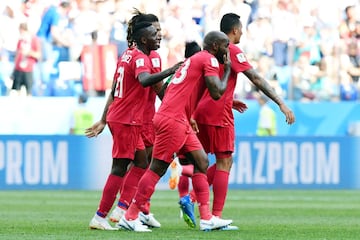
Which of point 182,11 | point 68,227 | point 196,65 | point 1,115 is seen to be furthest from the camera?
point 182,11

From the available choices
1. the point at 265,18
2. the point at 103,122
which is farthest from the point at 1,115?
the point at 103,122

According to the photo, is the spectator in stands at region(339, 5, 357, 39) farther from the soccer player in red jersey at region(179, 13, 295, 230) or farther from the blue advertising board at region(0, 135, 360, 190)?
the soccer player in red jersey at region(179, 13, 295, 230)

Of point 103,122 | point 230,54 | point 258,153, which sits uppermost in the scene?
point 230,54

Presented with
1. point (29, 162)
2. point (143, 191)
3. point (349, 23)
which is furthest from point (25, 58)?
point (143, 191)

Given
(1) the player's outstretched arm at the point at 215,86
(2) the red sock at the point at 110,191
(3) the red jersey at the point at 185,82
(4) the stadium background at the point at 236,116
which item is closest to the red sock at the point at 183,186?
(2) the red sock at the point at 110,191

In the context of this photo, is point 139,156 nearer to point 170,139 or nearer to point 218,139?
point 218,139

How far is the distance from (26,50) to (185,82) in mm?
11602

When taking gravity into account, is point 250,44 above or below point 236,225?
above

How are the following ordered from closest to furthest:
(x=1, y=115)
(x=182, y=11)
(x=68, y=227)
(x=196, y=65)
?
(x=196, y=65), (x=68, y=227), (x=1, y=115), (x=182, y=11)

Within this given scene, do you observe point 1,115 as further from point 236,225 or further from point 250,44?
point 236,225

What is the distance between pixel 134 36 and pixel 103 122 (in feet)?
3.67

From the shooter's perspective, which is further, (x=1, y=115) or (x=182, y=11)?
(x=182, y=11)

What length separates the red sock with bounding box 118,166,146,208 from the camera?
11.7 m

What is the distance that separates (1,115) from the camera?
73.0 ft
